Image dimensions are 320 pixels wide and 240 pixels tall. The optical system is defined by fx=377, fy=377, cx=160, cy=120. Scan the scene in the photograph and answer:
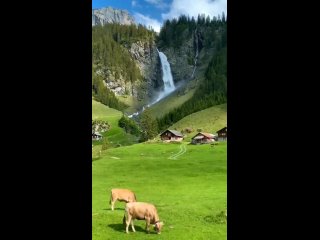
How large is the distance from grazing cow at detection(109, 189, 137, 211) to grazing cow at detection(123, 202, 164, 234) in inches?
4.8

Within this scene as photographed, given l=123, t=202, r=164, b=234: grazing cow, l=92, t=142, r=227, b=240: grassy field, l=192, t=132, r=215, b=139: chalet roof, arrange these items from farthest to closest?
1. l=192, t=132, r=215, b=139: chalet roof
2. l=92, t=142, r=227, b=240: grassy field
3. l=123, t=202, r=164, b=234: grazing cow

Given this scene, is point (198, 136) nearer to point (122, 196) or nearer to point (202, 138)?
point (202, 138)

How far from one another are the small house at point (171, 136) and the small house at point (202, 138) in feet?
0.35

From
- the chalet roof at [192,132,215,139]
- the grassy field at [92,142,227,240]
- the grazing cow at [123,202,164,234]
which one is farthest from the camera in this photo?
the chalet roof at [192,132,215,139]

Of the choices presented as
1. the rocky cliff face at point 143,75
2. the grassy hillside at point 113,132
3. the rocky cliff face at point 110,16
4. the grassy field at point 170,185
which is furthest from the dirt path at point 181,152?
the rocky cliff face at point 110,16

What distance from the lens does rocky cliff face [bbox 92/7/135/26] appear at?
2414mm

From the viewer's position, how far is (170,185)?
2609mm

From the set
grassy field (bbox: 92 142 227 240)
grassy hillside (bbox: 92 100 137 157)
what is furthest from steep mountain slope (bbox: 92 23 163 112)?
grassy field (bbox: 92 142 227 240)

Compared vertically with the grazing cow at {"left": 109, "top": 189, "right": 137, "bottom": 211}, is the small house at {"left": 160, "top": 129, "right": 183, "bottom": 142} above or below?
above

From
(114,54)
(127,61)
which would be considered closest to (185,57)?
(127,61)

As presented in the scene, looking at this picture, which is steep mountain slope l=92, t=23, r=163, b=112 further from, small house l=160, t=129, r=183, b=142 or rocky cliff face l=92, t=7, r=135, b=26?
small house l=160, t=129, r=183, b=142

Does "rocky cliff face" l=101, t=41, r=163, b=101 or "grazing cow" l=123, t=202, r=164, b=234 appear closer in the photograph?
"grazing cow" l=123, t=202, r=164, b=234
